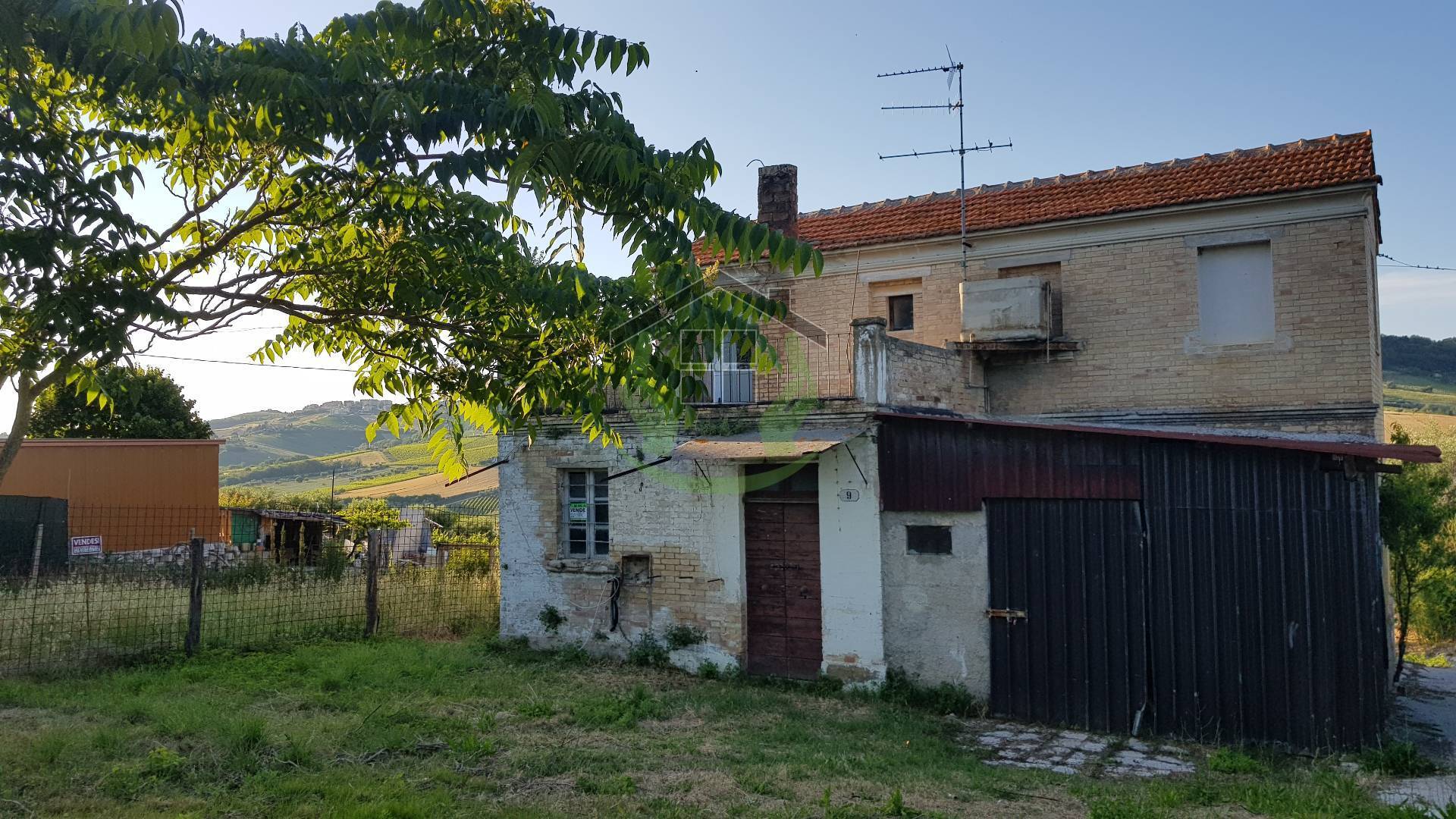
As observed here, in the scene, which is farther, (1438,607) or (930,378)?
(1438,607)

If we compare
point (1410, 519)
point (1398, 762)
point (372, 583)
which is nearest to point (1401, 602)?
point (1410, 519)

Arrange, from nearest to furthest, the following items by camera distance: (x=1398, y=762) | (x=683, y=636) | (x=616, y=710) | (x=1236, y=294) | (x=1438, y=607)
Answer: (x=1398, y=762)
(x=616, y=710)
(x=683, y=636)
(x=1236, y=294)
(x=1438, y=607)

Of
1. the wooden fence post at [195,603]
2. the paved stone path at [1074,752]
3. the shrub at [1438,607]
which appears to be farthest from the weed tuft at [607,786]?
the shrub at [1438,607]

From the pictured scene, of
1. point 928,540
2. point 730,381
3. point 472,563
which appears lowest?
point 472,563

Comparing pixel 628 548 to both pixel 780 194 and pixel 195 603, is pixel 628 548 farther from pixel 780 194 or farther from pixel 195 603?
pixel 780 194

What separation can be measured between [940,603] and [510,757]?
5.15 m

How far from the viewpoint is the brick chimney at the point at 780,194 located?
16.7 meters

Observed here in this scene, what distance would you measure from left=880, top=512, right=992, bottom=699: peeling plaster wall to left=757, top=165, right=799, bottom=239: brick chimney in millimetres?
7112

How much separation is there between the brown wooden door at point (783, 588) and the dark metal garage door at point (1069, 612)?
219 cm

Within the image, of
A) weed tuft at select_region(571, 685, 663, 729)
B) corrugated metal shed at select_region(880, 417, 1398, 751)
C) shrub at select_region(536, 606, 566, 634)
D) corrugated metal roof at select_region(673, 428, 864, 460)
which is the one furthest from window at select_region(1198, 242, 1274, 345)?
shrub at select_region(536, 606, 566, 634)

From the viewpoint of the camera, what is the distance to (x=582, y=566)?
43.5 ft

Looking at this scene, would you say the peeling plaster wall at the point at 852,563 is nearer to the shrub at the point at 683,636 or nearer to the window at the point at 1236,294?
the shrub at the point at 683,636

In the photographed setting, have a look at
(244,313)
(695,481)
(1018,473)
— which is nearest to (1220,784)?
(1018,473)

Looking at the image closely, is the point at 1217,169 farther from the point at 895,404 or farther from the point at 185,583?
the point at 185,583
